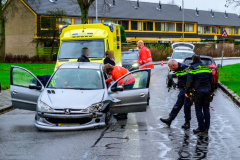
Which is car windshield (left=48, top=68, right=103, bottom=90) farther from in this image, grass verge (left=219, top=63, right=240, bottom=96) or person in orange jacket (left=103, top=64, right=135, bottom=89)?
grass verge (left=219, top=63, right=240, bottom=96)

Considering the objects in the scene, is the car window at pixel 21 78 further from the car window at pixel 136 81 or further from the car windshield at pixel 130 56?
the car windshield at pixel 130 56

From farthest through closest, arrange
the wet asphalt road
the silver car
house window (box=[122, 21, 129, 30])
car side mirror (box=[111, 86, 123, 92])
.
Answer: house window (box=[122, 21, 129, 30]) → car side mirror (box=[111, 86, 123, 92]) → the silver car → the wet asphalt road

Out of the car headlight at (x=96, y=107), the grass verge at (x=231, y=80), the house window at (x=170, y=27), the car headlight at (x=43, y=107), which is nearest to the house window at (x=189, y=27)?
the house window at (x=170, y=27)

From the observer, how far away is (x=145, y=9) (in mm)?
82500

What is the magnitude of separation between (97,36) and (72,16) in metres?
53.6

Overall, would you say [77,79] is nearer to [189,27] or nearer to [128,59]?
[128,59]

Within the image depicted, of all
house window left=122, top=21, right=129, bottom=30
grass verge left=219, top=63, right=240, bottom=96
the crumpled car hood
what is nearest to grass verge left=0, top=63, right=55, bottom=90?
the crumpled car hood

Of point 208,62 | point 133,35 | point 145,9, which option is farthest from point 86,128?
point 145,9

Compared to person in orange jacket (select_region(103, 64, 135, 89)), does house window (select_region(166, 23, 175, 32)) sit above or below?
above

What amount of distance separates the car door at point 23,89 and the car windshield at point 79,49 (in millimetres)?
5872

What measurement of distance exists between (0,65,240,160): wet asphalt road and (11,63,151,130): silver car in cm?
30

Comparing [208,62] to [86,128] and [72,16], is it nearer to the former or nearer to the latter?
[86,128]

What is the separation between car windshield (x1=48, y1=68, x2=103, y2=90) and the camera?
10.7 meters

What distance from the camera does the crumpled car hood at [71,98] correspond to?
31.2 feet
